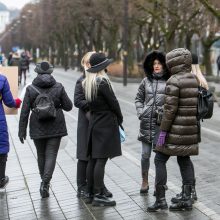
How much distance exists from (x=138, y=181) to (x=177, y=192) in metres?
0.82

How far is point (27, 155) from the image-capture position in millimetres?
10641

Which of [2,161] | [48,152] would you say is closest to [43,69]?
[48,152]

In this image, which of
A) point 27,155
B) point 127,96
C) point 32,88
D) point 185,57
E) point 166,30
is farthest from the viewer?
point 166,30

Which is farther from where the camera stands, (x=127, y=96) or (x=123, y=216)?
(x=127, y=96)

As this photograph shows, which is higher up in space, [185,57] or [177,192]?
[185,57]

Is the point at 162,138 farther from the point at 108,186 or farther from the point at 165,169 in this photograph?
the point at 108,186

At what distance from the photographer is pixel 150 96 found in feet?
23.8

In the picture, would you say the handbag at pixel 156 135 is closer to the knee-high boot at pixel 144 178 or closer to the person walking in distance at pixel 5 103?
the knee-high boot at pixel 144 178

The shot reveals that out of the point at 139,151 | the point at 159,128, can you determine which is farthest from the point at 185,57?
the point at 139,151

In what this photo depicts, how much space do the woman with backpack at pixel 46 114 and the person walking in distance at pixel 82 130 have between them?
337mm

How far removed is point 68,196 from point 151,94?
1650mm

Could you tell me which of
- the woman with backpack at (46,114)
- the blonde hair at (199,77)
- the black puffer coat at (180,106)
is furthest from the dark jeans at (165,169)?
the woman with backpack at (46,114)

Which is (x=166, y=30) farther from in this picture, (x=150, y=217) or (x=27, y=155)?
(x=150, y=217)

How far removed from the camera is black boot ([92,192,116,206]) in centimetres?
705
